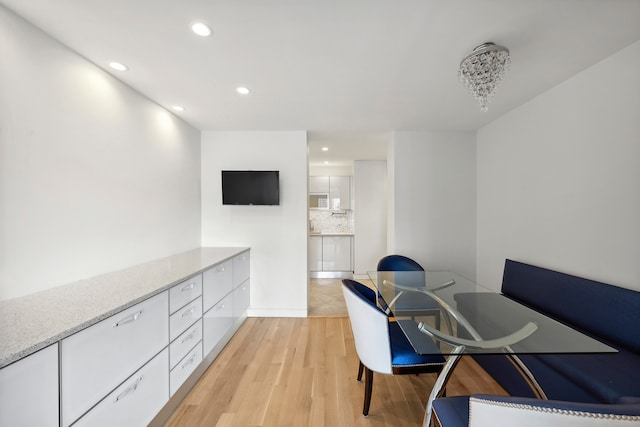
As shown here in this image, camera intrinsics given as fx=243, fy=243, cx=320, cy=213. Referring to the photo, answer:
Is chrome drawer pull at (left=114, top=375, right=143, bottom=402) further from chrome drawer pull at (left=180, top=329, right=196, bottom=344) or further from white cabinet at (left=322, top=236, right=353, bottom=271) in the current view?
white cabinet at (left=322, top=236, right=353, bottom=271)

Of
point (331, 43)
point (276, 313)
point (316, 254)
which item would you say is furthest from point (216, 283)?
point (316, 254)

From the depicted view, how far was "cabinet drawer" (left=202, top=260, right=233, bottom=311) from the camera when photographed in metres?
2.09

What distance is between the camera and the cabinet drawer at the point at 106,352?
997 mm

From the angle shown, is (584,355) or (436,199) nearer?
(584,355)

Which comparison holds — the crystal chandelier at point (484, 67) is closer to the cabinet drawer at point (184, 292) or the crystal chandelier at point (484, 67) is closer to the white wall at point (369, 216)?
the cabinet drawer at point (184, 292)

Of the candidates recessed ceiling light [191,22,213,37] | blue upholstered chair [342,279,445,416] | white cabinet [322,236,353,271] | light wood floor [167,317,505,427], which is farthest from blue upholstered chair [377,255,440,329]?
white cabinet [322,236,353,271]

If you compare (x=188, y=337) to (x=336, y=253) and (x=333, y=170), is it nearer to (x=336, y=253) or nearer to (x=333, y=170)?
(x=336, y=253)

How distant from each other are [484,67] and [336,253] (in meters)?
4.19

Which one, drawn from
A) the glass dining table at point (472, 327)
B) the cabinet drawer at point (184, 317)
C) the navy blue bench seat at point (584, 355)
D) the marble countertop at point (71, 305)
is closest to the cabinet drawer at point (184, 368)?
the cabinet drawer at point (184, 317)

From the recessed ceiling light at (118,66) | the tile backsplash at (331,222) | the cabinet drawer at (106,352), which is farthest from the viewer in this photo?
the tile backsplash at (331,222)

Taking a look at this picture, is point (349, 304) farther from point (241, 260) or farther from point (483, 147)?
point (483, 147)

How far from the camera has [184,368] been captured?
5.78 feet

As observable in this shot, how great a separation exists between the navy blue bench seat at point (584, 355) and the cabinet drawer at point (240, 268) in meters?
2.31

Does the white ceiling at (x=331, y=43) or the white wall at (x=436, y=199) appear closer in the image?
the white ceiling at (x=331, y=43)
